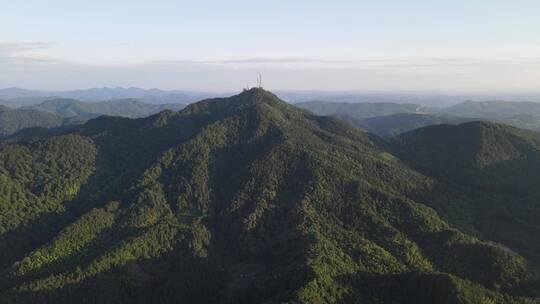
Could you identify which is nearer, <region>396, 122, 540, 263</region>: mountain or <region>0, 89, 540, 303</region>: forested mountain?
<region>0, 89, 540, 303</region>: forested mountain

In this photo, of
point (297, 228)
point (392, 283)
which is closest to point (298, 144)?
point (297, 228)

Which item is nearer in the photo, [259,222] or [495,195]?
[259,222]

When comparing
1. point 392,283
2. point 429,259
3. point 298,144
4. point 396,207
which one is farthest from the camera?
point 298,144

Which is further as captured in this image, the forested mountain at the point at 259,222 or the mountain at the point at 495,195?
the mountain at the point at 495,195

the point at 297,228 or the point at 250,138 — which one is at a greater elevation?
the point at 250,138

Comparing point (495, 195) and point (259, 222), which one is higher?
point (495, 195)

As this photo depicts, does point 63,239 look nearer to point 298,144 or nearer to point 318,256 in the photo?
point 318,256

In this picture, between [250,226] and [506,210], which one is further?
[506,210]

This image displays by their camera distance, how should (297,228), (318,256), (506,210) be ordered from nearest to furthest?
(318,256) < (297,228) < (506,210)
